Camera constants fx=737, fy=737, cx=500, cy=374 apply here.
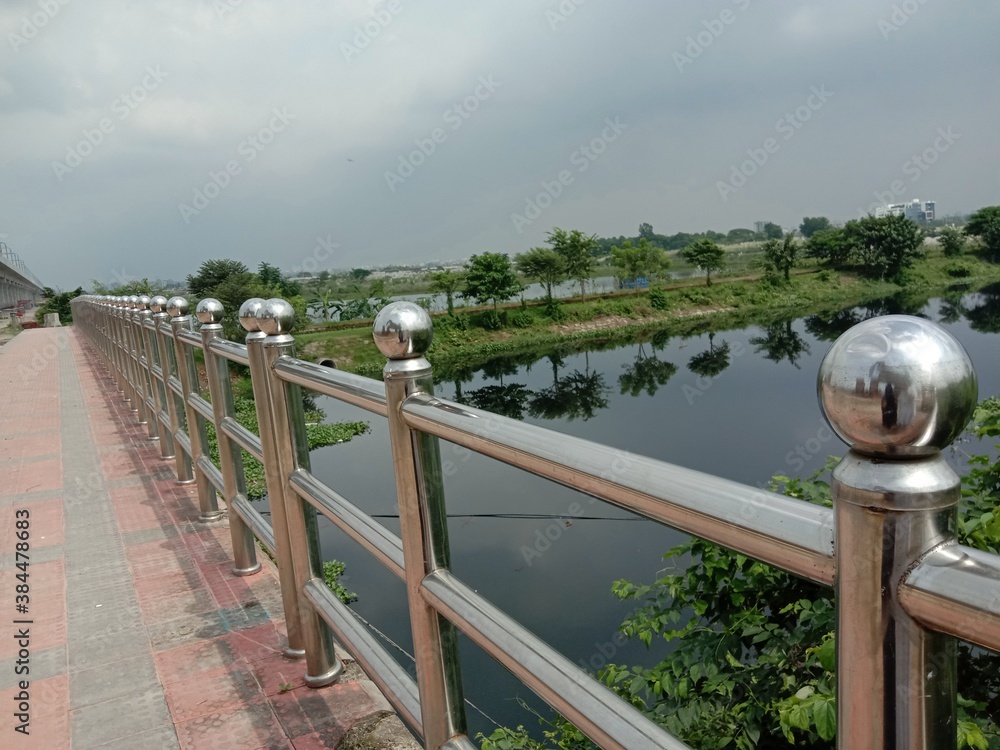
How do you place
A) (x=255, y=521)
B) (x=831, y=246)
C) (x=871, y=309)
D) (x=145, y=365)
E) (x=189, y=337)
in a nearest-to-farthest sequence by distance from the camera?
(x=255, y=521) < (x=189, y=337) < (x=145, y=365) < (x=871, y=309) < (x=831, y=246)

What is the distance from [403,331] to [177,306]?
243 centimetres

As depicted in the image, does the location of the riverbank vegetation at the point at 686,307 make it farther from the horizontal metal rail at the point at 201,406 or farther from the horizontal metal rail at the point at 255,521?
the horizontal metal rail at the point at 255,521

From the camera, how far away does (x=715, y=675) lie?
174 cm

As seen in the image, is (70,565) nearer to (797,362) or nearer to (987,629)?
(987,629)

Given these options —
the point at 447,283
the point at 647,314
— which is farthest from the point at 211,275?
the point at 647,314

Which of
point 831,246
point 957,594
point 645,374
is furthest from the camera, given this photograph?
point 831,246

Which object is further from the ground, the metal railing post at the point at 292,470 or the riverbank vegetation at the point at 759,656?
the metal railing post at the point at 292,470

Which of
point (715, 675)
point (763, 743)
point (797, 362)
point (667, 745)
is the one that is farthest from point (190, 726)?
point (797, 362)

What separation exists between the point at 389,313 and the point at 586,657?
534cm

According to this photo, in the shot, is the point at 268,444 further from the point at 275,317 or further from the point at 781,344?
the point at 781,344

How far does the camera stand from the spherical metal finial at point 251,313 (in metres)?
1.89

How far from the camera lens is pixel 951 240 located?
26094mm

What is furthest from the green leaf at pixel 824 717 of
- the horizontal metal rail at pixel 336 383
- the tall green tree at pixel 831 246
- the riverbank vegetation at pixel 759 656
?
the tall green tree at pixel 831 246

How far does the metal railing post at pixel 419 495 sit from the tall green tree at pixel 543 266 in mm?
36353
